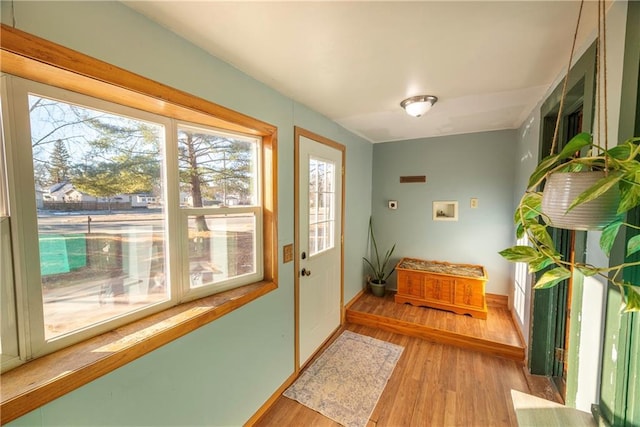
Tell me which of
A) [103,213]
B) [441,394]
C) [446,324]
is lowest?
[441,394]

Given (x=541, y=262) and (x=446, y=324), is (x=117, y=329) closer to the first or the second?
(x=541, y=262)

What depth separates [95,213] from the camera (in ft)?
3.61

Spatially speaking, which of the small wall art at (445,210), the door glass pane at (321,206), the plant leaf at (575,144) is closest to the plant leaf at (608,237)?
the plant leaf at (575,144)

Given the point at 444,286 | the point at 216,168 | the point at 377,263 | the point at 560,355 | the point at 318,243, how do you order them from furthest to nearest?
the point at 377,263
the point at 444,286
the point at 318,243
the point at 560,355
the point at 216,168

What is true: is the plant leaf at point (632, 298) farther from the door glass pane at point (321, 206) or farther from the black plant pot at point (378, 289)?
the black plant pot at point (378, 289)

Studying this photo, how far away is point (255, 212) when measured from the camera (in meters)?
1.81

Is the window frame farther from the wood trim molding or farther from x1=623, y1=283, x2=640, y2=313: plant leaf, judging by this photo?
x1=623, y1=283, x2=640, y2=313: plant leaf

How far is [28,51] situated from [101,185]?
50cm

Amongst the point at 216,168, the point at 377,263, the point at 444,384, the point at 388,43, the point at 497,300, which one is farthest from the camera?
the point at 377,263

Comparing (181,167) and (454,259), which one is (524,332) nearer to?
(454,259)

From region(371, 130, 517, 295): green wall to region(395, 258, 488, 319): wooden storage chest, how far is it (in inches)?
9.5

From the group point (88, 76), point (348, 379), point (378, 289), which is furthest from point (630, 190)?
point (378, 289)

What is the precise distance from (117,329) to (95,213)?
0.53 metres

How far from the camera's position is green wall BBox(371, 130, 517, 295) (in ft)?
9.91
